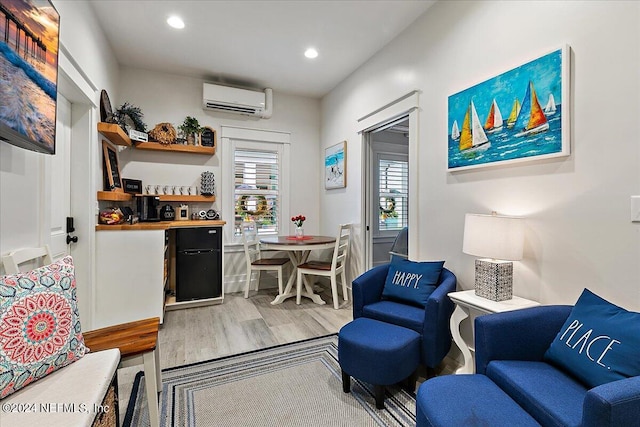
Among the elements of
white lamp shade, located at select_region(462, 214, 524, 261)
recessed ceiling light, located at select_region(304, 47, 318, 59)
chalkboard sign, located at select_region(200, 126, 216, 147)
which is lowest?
white lamp shade, located at select_region(462, 214, 524, 261)

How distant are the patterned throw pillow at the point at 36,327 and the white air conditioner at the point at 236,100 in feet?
10.3

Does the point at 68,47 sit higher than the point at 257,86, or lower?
lower

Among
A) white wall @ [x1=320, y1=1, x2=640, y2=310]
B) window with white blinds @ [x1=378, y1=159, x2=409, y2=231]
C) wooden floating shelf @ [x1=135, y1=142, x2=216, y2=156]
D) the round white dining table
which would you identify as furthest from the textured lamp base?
wooden floating shelf @ [x1=135, y1=142, x2=216, y2=156]

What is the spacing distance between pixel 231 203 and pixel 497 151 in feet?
11.0

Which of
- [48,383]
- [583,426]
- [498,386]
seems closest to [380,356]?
[498,386]

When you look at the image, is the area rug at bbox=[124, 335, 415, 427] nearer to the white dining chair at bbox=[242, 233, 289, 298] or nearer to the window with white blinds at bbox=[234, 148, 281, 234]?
the white dining chair at bbox=[242, 233, 289, 298]

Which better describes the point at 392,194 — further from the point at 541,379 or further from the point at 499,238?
the point at 541,379

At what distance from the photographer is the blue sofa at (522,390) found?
2.96 ft

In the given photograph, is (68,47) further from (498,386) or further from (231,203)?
(498,386)

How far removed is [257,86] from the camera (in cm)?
429

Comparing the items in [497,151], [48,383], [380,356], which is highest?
[497,151]

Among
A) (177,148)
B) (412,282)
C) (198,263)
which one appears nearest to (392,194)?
(412,282)

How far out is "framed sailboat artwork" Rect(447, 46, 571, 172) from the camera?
1695mm

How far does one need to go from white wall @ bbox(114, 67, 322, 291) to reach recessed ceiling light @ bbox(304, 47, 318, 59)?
119 cm
